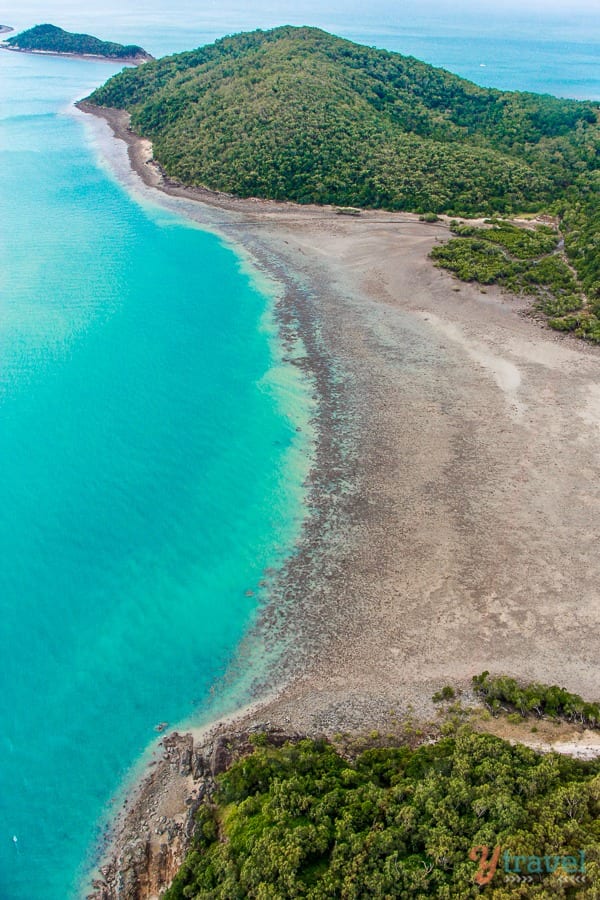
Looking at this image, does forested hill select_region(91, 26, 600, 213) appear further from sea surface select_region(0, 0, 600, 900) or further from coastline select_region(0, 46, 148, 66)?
coastline select_region(0, 46, 148, 66)

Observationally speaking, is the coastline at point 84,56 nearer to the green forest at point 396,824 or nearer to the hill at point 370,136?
the hill at point 370,136

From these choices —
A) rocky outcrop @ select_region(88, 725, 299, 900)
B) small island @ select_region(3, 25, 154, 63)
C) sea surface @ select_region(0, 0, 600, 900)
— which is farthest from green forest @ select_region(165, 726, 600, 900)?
small island @ select_region(3, 25, 154, 63)

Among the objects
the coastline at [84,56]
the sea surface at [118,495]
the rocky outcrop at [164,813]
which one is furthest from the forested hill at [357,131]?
the rocky outcrop at [164,813]

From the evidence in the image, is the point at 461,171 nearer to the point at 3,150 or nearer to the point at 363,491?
the point at 363,491

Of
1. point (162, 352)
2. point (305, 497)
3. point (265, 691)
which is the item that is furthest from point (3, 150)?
point (265, 691)

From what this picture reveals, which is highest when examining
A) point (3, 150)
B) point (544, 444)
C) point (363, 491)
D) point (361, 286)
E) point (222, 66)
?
point (222, 66)
